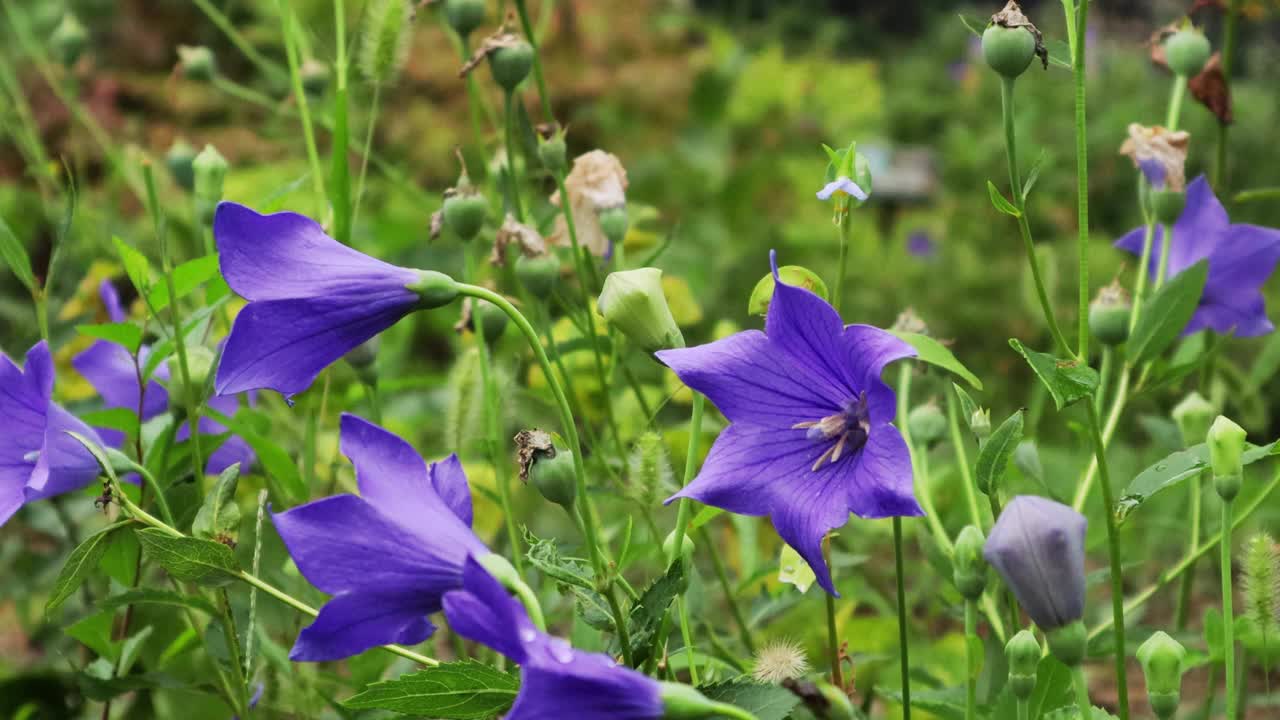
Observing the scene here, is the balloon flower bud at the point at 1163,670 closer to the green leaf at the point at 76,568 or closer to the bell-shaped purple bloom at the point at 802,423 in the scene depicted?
the bell-shaped purple bloom at the point at 802,423

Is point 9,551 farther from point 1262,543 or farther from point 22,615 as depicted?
point 1262,543

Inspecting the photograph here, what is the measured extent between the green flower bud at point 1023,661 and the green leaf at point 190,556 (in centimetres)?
37

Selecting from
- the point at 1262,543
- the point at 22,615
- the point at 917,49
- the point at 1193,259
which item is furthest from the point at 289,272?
the point at 917,49

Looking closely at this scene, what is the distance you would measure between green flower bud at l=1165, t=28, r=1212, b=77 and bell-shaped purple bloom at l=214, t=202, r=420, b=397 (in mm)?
608

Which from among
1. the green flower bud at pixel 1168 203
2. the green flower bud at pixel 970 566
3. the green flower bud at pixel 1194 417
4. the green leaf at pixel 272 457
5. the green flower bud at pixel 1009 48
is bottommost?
the green flower bud at pixel 1194 417

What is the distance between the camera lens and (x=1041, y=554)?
0.50 meters

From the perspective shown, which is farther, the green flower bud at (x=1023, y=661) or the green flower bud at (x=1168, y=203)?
the green flower bud at (x=1168, y=203)

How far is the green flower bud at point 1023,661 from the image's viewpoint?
22.6 inches

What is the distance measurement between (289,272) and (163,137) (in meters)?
2.65

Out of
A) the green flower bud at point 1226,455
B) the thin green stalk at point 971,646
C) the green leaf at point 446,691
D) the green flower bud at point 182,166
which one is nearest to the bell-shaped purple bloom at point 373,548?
the green leaf at point 446,691

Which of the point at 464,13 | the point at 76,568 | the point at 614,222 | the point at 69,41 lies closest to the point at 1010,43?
the point at 614,222

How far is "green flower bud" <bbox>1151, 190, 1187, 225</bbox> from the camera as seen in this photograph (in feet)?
2.75

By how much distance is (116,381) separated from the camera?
3.35 ft

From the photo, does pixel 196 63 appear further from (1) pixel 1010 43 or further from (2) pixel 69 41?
(1) pixel 1010 43
